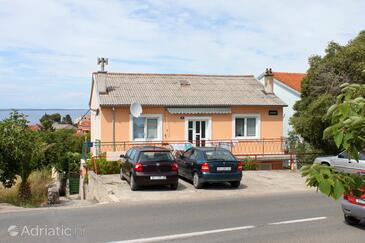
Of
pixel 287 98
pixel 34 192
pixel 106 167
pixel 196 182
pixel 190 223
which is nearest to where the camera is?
pixel 190 223

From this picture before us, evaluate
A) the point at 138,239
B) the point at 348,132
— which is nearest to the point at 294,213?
the point at 138,239

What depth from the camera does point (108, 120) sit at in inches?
919

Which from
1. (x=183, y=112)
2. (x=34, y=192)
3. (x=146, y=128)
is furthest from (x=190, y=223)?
(x=183, y=112)

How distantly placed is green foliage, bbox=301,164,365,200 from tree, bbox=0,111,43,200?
1646cm

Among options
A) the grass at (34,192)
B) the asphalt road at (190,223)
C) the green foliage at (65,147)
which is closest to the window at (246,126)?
the grass at (34,192)

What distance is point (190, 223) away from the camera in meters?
10.1

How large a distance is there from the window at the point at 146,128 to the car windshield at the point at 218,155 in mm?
8019

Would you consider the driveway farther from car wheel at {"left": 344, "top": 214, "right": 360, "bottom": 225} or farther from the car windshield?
car wheel at {"left": 344, "top": 214, "right": 360, "bottom": 225}

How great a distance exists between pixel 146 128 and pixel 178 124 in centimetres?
180

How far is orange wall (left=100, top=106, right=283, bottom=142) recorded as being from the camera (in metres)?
23.4

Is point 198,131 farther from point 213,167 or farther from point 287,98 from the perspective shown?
point 287,98

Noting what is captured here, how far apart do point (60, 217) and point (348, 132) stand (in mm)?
9169

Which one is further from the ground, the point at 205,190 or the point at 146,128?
the point at 146,128

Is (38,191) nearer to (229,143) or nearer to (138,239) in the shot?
(229,143)
